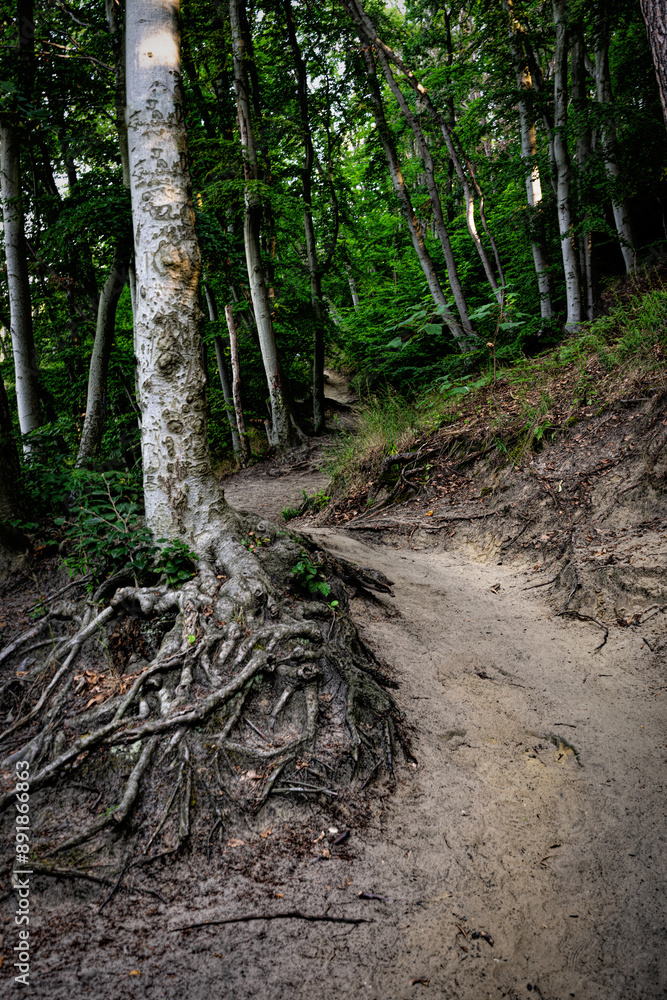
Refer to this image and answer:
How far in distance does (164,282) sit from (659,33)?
3866 mm

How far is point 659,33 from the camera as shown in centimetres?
334

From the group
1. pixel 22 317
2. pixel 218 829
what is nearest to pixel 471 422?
pixel 218 829

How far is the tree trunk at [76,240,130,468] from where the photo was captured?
6918mm

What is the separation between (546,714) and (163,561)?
2930mm

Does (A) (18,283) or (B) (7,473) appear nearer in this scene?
(B) (7,473)

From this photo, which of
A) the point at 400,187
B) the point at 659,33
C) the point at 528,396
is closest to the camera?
the point at 659,33

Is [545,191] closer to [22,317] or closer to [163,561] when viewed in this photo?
[22,317]

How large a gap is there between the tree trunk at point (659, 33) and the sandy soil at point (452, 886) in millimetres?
4132

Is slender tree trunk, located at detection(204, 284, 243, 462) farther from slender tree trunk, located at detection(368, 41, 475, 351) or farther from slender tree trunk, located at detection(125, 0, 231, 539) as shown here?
slender tree trunk, located at detection(125, 0, 231, 539)

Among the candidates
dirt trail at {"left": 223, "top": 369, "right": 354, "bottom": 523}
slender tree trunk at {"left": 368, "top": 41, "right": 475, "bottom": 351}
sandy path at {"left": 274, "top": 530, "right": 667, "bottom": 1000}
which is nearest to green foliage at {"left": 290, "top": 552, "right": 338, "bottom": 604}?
sandy path at {"left": 274, "top": 530, "right": 667, "bottom": 1000}

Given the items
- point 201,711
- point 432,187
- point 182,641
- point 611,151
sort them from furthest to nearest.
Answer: point 432,187
point 611,151
point 182,641
point 201,711

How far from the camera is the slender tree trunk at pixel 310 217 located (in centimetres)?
1235

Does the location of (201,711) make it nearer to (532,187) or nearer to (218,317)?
(532,187)

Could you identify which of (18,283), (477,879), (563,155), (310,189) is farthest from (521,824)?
(310,189)
